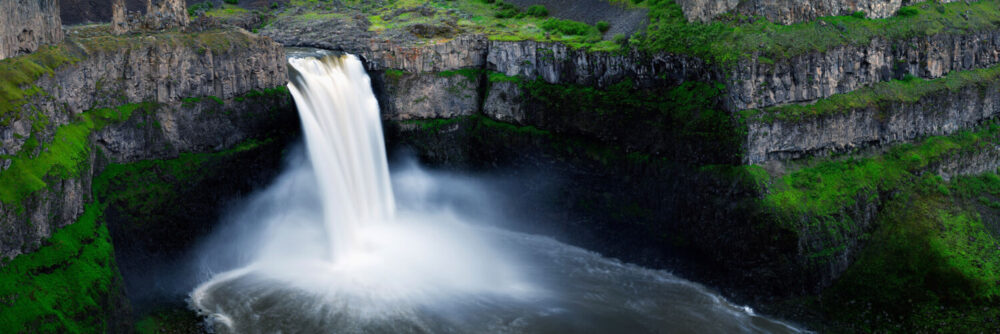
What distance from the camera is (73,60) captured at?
114 ft

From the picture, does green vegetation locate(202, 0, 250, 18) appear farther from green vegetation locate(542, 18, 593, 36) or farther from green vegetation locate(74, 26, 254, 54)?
green vegetation locate(542, 18, 593, 36)

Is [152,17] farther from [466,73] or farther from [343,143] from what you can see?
[466,73]

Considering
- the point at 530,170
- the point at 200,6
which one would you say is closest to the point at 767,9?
the point at 530,170

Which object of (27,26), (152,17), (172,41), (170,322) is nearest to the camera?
(27,26)

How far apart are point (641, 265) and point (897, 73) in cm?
1637

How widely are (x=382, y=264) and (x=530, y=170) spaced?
10.4m

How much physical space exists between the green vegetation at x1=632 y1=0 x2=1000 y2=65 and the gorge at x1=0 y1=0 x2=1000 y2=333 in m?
0.16

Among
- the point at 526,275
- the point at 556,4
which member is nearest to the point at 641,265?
the point at 526,275

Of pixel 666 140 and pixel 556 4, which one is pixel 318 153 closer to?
pixel 666 140

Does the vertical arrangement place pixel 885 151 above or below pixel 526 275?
above

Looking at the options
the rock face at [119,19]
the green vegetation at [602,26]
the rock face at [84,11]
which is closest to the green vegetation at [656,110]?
the green vegetation at [602,26]

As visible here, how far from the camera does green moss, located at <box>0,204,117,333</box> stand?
26047 mm

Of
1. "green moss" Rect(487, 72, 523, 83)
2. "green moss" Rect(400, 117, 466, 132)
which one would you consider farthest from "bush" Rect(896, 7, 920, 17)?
"green moss" Rect(400, 117, 466, 132)

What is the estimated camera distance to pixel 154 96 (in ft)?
125
